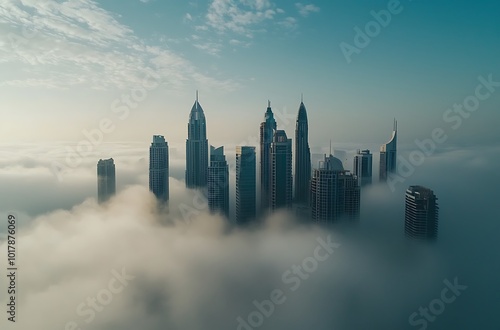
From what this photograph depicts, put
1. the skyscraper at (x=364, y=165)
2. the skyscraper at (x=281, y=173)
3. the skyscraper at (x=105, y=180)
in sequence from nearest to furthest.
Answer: the skyscraper at (x=281, y=173) → the skyscraper at (x=105, y=180) → the skyscraper at (x=364, y=165)

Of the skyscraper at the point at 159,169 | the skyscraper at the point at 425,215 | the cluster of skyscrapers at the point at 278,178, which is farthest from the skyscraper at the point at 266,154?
the skyscraper at the point at 425,215

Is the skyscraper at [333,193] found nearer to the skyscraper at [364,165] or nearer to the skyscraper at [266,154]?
the skyscraper at [266,154]

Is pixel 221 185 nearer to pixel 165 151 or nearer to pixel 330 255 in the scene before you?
pixel 165 151

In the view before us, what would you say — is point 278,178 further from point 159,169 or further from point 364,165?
point 159,169

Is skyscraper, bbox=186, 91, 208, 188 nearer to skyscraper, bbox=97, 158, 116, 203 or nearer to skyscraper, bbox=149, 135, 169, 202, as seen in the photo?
skyscraper, bbox=149, 135, 169, 202

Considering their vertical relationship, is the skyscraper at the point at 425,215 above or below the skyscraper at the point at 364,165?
below

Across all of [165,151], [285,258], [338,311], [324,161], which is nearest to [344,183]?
[324,161]
